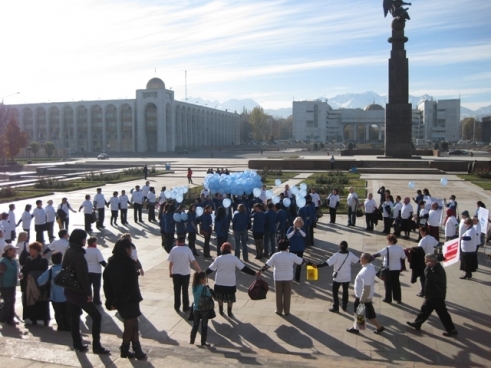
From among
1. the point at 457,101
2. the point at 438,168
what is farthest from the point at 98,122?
the point at 457,101

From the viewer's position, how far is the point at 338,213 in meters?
20.8

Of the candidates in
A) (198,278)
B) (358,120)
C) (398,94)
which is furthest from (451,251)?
(358,120)

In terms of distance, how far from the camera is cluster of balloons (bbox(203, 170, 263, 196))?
1672cm

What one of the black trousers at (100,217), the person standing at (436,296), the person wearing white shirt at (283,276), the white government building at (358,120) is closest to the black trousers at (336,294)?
the person wearing white shirt at (283,276)

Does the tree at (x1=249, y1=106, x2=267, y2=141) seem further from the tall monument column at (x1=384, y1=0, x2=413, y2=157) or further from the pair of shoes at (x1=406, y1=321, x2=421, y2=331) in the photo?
the pair of shoes at (x1=406, y1=321, x2=421, y2=331)

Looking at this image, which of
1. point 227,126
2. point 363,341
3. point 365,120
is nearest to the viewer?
point 363,341

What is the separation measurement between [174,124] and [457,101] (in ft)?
300

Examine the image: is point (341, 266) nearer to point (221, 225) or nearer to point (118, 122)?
point (221, 225)

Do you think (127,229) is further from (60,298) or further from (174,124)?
(174,124)

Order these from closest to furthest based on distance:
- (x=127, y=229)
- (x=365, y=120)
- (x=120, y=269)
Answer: (x=120, y=269), (x=127, y=229), (x=365, y=120)

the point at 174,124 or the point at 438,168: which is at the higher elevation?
the point at 174,124

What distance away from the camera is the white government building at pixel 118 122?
296ft

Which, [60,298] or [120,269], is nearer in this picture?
[120,269]

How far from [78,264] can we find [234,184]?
10.2 m
